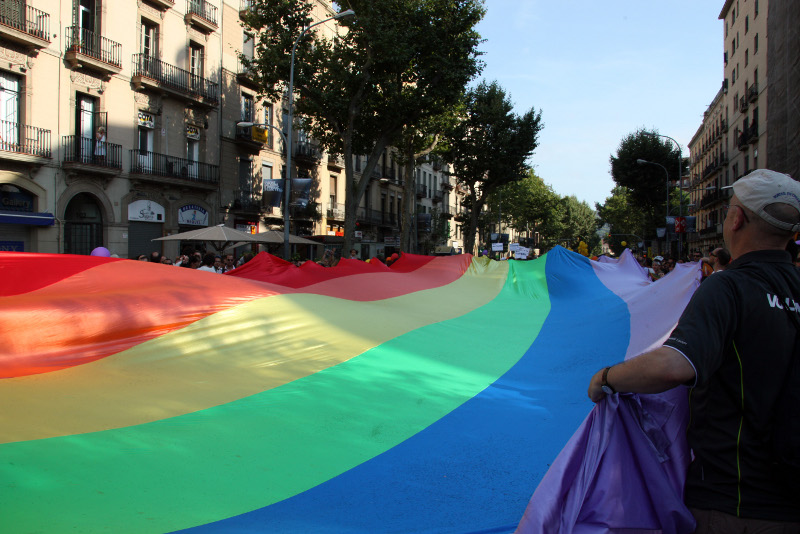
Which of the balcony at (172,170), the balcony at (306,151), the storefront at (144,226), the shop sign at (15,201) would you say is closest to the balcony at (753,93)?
the balcony at (306,151)

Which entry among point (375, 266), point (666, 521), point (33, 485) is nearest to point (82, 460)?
point (33, 485)

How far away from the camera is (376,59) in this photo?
72.6 feet

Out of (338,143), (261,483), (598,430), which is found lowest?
(261,483)

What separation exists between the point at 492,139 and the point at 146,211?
24621mm

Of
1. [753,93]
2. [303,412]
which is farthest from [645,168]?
[303,412]

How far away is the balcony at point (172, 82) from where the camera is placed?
24625 mm

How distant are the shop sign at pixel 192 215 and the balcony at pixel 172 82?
17.3 feet

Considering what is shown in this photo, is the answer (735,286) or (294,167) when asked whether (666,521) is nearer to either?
(735,286)

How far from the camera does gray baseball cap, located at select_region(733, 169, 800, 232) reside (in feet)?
6.13

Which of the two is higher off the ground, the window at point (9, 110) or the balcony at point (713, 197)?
the balcony at point (713, 197)

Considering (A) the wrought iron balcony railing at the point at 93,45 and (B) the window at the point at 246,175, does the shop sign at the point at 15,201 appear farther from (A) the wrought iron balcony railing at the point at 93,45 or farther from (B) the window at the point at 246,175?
(B) the window at the point at 246,175

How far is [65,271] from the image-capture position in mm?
5352

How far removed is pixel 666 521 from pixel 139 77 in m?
27.2

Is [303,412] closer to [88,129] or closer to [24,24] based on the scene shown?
[24,24]
